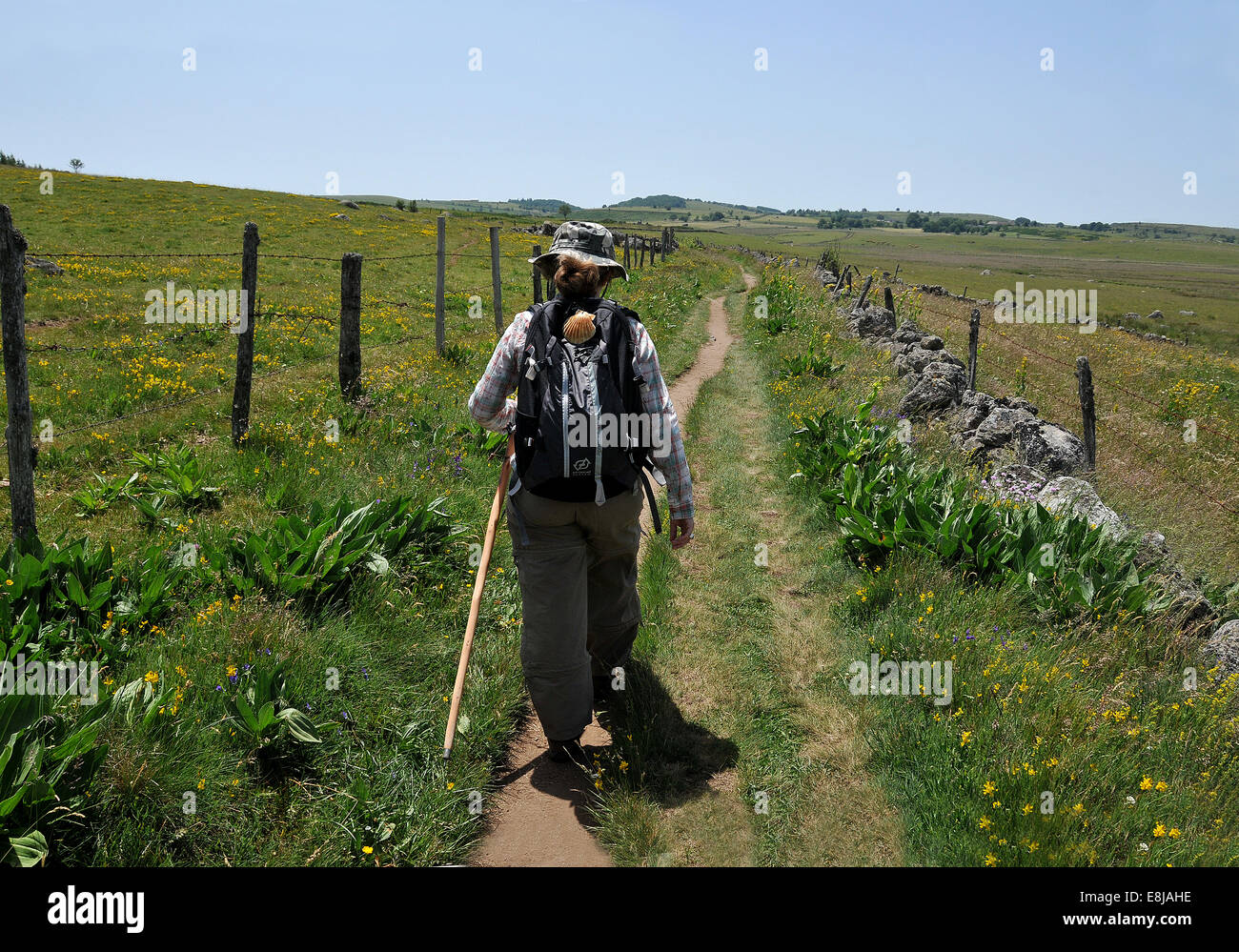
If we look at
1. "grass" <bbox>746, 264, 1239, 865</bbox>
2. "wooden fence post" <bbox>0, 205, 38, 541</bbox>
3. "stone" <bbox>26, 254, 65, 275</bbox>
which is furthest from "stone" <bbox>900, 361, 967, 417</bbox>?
"stone" <bbox>26, 254, 65, 275</bbox>

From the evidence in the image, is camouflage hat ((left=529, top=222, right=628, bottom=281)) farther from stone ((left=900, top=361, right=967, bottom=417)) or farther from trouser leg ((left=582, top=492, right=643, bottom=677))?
stone ((left=900, top=361, right=967, bottom=417))

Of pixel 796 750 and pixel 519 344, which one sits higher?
pixel 519 344

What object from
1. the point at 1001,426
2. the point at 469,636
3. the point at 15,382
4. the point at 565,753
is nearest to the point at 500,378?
the point at 469,636

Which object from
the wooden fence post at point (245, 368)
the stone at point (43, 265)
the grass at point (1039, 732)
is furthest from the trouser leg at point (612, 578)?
the stone at point (43, 265)

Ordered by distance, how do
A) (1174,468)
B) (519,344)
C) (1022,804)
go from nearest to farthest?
(1022,804), (519,344), (1174,468)

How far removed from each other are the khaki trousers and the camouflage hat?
117 cm

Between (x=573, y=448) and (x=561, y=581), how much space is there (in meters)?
0.73

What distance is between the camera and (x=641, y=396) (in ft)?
12.0

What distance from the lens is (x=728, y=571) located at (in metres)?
6.39

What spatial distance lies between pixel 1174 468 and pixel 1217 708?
8.43 m

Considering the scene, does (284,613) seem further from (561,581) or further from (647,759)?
(647,759)

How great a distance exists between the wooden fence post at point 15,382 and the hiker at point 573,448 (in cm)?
322

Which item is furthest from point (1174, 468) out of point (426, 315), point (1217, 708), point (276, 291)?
point (276, 291)
